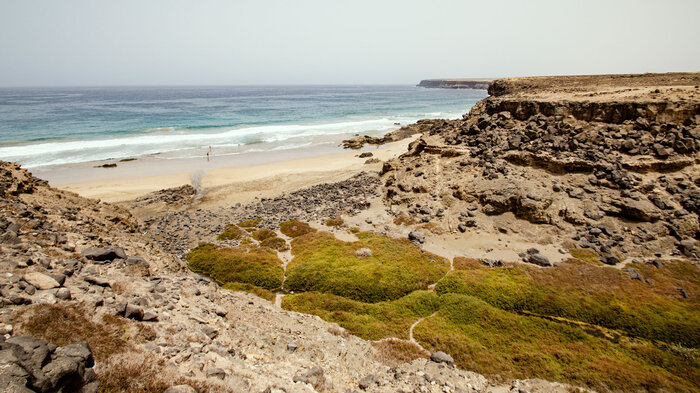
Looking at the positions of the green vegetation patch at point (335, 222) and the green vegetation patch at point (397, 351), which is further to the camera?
the green vegetation patch at point (335, 222)

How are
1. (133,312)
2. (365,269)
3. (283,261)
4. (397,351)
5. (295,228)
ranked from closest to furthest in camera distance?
1. (133,312)
2. (397,351)
3. (365,269)
4. (283,261)
5. (295,228)

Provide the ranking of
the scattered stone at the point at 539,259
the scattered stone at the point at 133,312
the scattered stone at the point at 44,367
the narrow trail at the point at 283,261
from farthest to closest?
the scattered stone at the point at 539,259 → the narrow trail at the point at 283,261 → the scattered stone at the point at 133,312 → the scattered stone at the point at 44,367

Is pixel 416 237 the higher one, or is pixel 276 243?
pixel 416 237

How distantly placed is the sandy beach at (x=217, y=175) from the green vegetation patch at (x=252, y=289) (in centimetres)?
1616

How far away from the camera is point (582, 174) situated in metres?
26.5

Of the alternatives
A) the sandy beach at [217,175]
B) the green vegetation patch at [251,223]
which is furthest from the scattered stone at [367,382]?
the sandy beach at [217,175]

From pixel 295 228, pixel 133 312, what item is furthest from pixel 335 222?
pixel 133 312

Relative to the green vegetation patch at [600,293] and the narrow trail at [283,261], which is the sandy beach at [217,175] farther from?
the green vegetation patch at [600,293]

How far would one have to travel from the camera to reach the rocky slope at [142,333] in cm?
752

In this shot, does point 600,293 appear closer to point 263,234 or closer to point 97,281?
point 263,234

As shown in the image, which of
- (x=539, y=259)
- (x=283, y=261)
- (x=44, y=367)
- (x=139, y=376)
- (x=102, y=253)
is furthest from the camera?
(x=283, y=261)

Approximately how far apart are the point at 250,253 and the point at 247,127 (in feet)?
225

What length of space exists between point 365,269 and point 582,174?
19989 mm

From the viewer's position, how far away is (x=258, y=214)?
1259 inches
